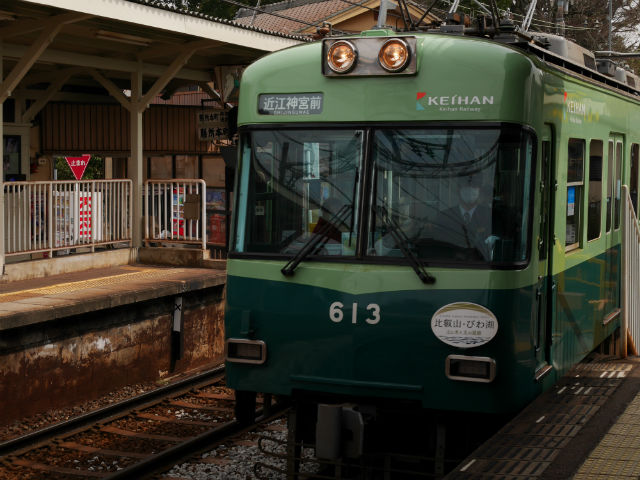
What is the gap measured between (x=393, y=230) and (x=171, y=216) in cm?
928

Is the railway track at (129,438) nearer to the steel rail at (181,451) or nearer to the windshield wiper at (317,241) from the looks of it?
the steel rail at (181,451)

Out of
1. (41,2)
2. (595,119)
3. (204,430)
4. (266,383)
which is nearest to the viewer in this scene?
(266,383)

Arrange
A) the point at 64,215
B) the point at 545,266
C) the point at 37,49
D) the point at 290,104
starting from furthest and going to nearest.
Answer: the point at 64,215
the point at 37,49
the point at 545,266
the point at 290,104

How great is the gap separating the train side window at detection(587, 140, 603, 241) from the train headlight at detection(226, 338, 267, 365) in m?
3.11

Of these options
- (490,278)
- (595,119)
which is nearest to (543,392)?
(490,278)

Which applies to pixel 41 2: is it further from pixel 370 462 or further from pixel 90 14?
pixel 370 462

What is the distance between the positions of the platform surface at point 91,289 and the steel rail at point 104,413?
43.3 inches

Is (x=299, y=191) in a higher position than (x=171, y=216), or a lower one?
higher

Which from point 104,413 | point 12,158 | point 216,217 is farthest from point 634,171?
point 216,217

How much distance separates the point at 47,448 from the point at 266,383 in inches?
129

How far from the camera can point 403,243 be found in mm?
6164

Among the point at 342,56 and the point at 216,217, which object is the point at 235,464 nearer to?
the point at 342,56

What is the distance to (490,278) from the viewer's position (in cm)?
598

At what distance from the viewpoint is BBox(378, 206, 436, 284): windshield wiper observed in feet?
19.8
